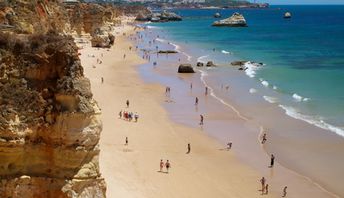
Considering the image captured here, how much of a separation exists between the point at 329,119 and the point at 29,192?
2676 centimetres

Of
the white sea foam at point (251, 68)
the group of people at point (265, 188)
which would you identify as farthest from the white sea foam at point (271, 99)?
the group of people at point (265, 188)

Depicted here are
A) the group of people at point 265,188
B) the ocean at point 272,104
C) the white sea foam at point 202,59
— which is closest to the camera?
the group of people at point 265,188

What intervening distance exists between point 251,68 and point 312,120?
24706mm

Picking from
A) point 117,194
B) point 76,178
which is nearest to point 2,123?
point 76,178

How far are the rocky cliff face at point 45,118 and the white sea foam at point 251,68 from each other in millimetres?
42743

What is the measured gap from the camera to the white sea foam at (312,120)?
1168 inches

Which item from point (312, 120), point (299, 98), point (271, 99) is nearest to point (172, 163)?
point (312, 120)

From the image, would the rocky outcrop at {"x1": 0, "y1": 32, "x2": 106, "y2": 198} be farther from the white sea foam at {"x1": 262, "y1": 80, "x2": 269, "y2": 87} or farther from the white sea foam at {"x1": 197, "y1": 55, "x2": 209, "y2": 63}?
the white sea foam at {"x1": 197, "y1": 55, "x2": 209, "y2": 63}

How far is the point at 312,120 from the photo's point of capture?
3209cm

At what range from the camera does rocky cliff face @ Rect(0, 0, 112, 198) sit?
8.56m

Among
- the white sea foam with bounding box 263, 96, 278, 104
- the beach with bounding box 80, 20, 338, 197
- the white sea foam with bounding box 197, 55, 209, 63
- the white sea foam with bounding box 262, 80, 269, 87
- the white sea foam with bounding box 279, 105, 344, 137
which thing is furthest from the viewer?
the white sea foam with bounding box 197, 55, 209, 63

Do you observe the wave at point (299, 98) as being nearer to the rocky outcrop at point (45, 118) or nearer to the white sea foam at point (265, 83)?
the white sea foam at point (265, 83)

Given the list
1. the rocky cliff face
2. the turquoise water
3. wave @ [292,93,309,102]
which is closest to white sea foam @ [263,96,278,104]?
the turquoise water

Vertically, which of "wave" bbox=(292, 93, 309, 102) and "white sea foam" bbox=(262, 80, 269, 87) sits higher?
"wave" bbox=(292, 93, 309, 102)
